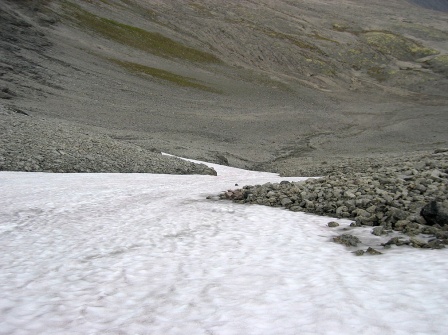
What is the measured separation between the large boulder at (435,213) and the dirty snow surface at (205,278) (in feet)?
3.91

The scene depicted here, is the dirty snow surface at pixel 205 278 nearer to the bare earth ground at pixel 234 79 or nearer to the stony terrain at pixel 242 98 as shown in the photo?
the stony terrain at pixel 242 98

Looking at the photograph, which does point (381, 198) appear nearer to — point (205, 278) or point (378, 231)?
point (378, 231)

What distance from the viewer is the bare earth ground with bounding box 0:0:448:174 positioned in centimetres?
4412


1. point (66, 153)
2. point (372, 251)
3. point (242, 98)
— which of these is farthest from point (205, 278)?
point (242, 98)

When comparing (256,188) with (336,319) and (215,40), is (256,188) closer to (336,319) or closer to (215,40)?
(336,319)

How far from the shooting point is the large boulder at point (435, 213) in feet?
24.2

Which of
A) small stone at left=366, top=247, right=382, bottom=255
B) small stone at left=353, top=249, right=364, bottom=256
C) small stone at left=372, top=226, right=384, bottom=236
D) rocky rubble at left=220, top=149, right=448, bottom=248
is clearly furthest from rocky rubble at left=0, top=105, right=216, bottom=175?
small stone at left=366, top=247, right=382, bottom=255

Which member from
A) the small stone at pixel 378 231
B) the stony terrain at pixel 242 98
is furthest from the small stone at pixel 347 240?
the small stone at pixel 378 231

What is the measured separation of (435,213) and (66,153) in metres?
17.7

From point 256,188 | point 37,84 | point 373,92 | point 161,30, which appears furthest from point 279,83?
point 256,188

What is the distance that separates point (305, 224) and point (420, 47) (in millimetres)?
100158

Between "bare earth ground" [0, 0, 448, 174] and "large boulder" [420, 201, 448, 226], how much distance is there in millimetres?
21331

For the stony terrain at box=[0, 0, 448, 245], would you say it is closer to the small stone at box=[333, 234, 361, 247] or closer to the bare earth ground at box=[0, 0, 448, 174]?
the small stone at box=[333, 234, 361, 247]

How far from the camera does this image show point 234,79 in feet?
229
